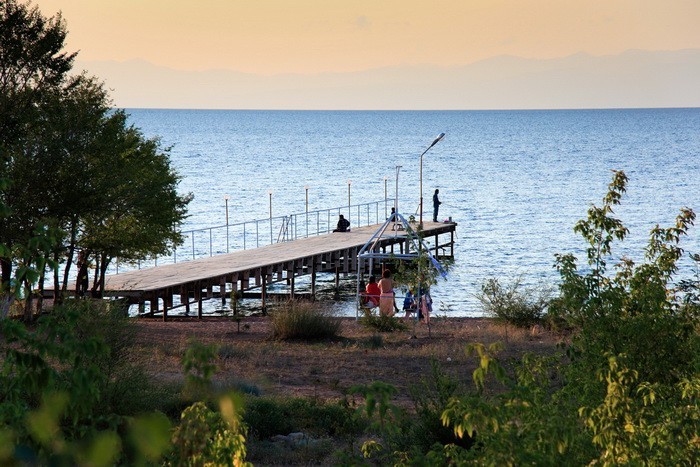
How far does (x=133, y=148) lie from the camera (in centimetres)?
2961

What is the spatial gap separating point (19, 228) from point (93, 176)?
3.35 meters

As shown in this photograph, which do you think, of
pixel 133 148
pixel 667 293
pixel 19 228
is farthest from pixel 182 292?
pixel 667 293

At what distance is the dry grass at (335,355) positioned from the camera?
14703 millimetres

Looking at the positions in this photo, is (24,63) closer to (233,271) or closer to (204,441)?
(233,271)

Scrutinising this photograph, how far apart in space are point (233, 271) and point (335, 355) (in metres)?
14.5

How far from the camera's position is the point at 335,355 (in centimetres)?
1773

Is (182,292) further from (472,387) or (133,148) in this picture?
(472,387)

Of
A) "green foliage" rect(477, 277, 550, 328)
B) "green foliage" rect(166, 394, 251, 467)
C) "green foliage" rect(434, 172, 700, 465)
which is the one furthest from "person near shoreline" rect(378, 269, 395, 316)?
"green foliage" rect(166, 394, 251, 467)

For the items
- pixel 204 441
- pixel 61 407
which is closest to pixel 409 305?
pixel 204 441

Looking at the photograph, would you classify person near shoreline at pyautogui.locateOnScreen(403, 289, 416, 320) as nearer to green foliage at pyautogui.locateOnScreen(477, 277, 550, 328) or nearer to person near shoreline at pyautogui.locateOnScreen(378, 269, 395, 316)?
person near shoreline at pyautogui.locateOnScreen(378, 269, 395, 316)

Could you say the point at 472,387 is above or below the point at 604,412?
below

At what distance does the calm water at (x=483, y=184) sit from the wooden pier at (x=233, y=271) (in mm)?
2608

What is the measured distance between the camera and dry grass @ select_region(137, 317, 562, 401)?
14703 millimetres

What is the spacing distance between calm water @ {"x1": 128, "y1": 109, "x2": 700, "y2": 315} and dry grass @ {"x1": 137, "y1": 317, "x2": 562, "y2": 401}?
7713 millimetres
